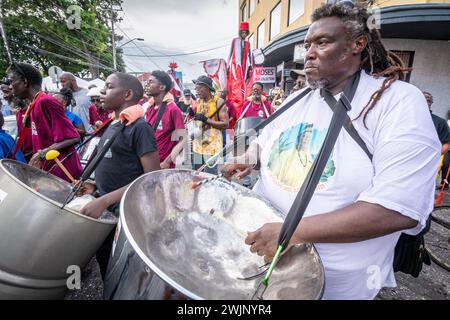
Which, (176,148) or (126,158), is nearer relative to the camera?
(126,158)

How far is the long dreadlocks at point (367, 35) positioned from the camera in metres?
0.81

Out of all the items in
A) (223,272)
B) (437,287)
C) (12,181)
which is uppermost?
(12,181)

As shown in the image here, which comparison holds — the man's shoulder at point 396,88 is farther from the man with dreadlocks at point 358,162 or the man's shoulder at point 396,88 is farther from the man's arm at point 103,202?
the man's arm at point 103,202

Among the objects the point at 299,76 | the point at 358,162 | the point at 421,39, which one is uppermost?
the point at 421,39

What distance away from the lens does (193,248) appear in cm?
98

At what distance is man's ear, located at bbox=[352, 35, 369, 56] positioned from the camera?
816mm

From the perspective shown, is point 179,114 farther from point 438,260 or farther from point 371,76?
point 438,260

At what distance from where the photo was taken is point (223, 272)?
2.96ft

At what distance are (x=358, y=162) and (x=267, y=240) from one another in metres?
Result: 0.33

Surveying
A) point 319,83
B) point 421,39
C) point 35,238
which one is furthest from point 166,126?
point 421,39

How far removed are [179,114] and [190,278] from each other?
2.04 metres

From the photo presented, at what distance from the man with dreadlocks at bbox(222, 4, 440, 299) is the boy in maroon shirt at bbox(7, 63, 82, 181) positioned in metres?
1.64

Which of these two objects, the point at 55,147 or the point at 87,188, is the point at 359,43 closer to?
the point at 87,188
